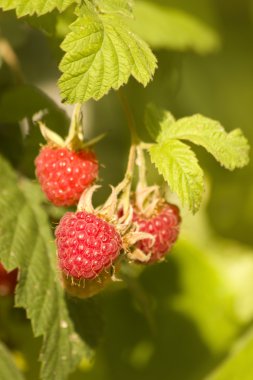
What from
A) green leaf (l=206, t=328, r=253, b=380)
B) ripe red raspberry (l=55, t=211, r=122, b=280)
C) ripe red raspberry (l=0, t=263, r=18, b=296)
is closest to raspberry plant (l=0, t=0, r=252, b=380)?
ripe red raspberry (l=55, t=211, r=122, b=280)

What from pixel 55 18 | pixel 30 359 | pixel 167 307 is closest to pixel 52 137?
pixel 55 18

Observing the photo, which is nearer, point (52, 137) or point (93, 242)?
point (93, 242)

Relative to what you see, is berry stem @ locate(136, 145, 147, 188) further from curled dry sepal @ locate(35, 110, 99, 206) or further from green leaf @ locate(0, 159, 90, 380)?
green leaf @ locate(0, 159, 90, 380)

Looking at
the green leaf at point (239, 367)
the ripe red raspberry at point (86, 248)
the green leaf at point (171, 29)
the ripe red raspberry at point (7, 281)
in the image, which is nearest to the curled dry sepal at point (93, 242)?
the ripe red raspberry at point (86, 248)

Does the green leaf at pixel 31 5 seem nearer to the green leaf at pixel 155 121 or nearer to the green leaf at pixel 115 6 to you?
the green leaf at pixel 115 6

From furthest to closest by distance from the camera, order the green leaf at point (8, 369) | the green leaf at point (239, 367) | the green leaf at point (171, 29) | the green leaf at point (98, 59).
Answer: the green leaf at point (171, 29) → the green leaf at point (239, 367) → the green leaf at point (8, 369) → the green leaf at point (98, 59)

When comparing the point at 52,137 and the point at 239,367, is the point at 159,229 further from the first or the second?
the point at 239,367

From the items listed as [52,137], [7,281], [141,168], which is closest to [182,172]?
[141,168]
